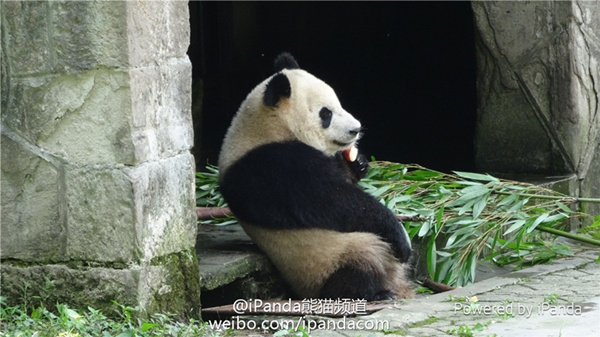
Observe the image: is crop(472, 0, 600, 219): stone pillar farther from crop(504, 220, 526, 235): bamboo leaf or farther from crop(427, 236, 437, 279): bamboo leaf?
crop(427, 236, 437, 279): bamboo leaf

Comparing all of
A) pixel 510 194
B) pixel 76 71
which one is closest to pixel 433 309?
pixel 510 194

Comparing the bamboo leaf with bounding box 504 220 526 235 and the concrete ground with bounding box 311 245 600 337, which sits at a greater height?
the bamboo leaf with bounding box 504 220 526 235

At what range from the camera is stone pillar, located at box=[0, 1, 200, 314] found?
4.04 m

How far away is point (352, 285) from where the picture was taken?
495 cm

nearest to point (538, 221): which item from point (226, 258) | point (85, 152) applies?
point (226, 258)

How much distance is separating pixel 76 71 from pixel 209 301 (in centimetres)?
161

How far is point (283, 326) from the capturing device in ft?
14.3

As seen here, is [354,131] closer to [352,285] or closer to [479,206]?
[352,285]

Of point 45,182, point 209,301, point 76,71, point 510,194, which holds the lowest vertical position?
point 209,301

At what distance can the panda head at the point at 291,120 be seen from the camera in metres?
5.16

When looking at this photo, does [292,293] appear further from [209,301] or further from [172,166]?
[172,166]

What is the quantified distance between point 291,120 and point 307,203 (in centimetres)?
51

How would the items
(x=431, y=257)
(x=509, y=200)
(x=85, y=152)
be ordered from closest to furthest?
(x=85, y=152) → (x=431, y=257) → (x=509, y=200)

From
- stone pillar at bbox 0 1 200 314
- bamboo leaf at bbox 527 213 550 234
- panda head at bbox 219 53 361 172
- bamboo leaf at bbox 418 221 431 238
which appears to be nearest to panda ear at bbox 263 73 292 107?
panda head at bbox 219 53 361 172
